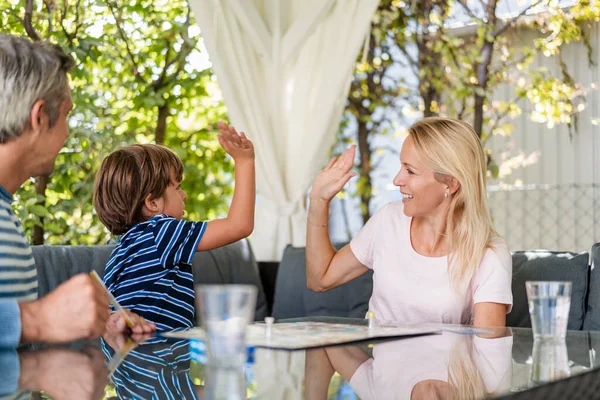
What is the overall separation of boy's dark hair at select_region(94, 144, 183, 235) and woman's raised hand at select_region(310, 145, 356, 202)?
42 centimetres

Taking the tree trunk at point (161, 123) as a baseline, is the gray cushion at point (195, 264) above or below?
below

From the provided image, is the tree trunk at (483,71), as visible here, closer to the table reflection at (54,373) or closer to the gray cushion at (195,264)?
the gray cushion at (195,264)

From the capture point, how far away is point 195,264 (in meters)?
3.24

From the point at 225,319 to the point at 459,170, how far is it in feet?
4.35

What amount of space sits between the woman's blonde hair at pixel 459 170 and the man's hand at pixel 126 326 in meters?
0.89

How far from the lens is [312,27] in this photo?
12.3 ft

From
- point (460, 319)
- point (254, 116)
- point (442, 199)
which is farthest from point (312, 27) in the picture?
point (460, 319)

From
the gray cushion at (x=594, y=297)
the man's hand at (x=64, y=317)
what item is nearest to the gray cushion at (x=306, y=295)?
the gray cushion at (x=594, y=297)

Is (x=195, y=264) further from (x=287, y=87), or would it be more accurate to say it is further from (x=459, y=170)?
(x=459, y=170)

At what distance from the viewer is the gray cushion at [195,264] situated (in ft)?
8.90

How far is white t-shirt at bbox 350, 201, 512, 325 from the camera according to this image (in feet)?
6.70

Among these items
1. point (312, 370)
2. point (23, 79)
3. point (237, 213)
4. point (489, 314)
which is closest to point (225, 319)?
point (312, 370)

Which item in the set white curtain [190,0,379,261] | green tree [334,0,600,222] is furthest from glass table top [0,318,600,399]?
green tree [334,0,600,222]

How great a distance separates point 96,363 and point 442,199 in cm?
131
